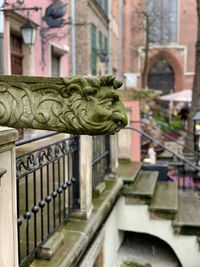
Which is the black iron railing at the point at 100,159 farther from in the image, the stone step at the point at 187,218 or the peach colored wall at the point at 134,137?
the peach colored wall at the point at 134,137

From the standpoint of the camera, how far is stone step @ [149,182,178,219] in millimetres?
5172

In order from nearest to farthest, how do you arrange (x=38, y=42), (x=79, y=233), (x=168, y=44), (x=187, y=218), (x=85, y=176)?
(x=79, y=233) → (x=85, y=176) → (x=187, y=218) → (x=38, y=42) → (x=168, y=44)

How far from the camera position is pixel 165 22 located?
3275cm

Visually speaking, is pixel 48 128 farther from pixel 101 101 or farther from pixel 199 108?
pixel 199 108

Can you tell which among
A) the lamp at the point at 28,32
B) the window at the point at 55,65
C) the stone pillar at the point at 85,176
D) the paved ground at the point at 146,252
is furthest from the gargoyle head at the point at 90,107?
the window at the point at 55,65

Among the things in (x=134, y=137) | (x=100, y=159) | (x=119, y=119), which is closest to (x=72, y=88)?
(x=119, y=119)

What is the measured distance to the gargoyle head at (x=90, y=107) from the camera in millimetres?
1923

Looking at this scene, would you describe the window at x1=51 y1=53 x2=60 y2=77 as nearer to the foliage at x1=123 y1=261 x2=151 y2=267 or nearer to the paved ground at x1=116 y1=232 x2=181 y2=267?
the paved ground at x1=116 y1=232 x2=181 y2=267

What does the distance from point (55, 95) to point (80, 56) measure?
13424 millimetres

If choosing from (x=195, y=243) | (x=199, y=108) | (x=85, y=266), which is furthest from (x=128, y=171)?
(x=199, y=108)

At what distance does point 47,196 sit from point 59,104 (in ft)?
4.98

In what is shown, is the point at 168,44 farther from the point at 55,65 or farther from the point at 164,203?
the point at 164,203

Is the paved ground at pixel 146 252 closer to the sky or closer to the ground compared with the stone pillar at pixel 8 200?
closer to the ground

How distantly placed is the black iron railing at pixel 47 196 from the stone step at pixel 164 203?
5.17ft
